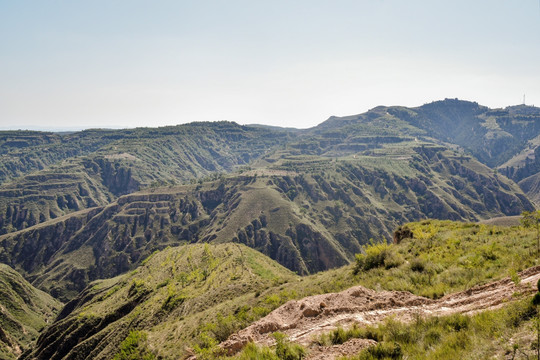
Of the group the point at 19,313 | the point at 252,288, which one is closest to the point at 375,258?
the point at 252,288

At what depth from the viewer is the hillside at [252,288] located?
13.9 meters

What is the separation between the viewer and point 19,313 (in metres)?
92.1

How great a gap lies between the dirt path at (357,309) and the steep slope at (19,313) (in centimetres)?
9217

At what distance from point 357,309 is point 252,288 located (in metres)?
22.8

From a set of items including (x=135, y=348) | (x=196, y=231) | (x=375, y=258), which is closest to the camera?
(x=375, y=258)

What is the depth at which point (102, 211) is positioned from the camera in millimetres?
188125

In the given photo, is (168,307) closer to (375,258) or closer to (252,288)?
(252,288)

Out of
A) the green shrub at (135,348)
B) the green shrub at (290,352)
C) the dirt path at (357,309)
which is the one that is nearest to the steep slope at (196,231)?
the green shrub at (135,348)

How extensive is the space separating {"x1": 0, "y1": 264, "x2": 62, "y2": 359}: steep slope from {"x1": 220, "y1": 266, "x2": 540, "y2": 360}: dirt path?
92173mm

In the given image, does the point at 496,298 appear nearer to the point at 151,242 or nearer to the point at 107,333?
the point at 107,333

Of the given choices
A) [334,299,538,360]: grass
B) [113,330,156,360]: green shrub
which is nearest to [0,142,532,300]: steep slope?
[113,330,156,360]: green shrub

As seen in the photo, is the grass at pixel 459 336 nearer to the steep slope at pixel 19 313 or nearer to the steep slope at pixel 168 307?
the steep slope at pixel 168 307

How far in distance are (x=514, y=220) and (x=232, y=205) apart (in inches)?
5629

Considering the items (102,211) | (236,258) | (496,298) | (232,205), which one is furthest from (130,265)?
(496,298)
